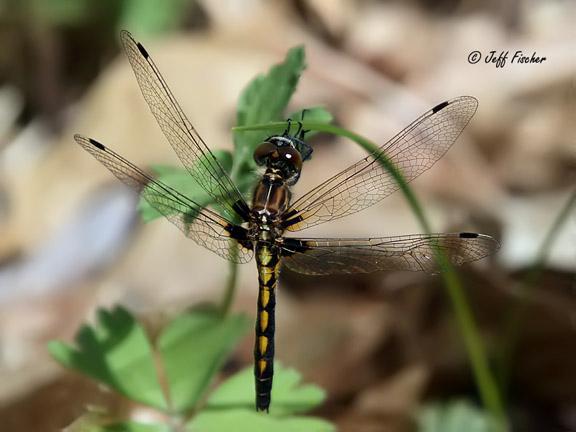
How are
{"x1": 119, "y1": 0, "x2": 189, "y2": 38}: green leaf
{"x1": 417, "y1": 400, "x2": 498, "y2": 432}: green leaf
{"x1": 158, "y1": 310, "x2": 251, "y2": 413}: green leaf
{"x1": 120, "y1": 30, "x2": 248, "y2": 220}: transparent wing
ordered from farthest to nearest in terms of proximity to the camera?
{"x1": 119, "y1": 0, "x2": 189, "y2": 38}: green leaf
{"x1": 417, "y1": 400, "x2": 498, "y2": 432}: green leaf
{"x1": 158, "y1": 310, "x2": 251, "y2": 413}: green leaf
{"x1": 120, "y1": 30, "x2": 248, "y2": 220}: transparent wing

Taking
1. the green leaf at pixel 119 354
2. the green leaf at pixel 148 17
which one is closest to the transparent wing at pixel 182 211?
the green leaf at pixel 119 354

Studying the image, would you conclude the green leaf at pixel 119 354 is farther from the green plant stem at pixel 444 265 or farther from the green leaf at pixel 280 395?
the green plant stem at pixel 444 265

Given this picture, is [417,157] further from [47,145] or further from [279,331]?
[47,145]

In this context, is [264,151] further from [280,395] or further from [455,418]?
[455,418]

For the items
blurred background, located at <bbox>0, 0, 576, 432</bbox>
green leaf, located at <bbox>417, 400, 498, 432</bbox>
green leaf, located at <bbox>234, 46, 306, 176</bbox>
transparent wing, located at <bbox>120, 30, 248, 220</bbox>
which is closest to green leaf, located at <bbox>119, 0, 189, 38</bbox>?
blurred background, located at <bbox>0, 0, 576, 432</bbox>

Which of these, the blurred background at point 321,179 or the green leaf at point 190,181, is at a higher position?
the blurred background at point 321,179

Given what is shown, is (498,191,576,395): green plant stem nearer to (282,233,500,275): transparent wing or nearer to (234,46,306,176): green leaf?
(282,233,500,275): transparent wing

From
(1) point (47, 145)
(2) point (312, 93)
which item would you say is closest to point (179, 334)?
(2) point (312, 93)
